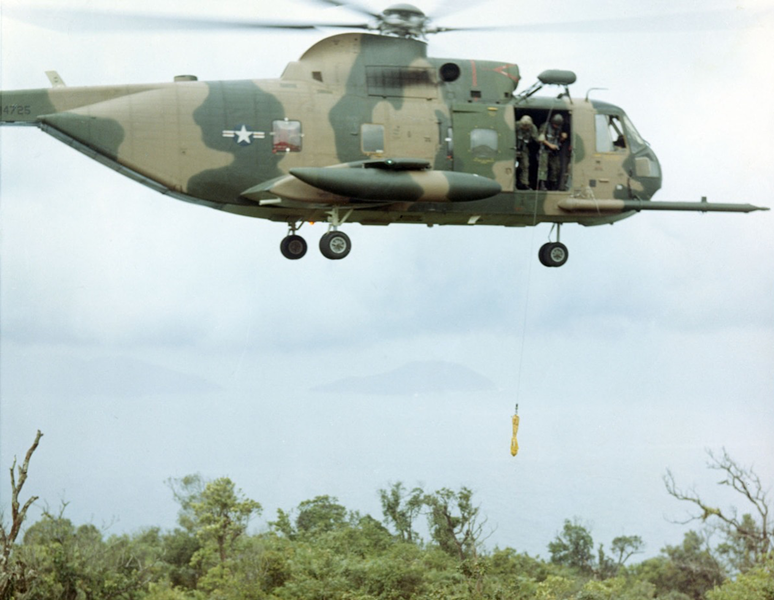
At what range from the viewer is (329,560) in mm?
36719

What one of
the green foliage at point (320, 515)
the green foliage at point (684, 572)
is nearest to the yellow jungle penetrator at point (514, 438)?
the green foliage at point (320, 515)

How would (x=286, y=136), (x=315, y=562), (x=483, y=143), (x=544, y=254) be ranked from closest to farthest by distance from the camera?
(x=286, y=136) → (x=483, y=143) → (x=544, y=254) → (x=315, y=562)

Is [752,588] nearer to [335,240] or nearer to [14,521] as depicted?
[335,240]

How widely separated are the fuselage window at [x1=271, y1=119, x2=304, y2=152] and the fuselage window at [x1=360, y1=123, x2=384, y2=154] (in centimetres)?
110

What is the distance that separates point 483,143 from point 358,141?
2326 mm

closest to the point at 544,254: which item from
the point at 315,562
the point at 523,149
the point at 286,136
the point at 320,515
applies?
the point at 523,149

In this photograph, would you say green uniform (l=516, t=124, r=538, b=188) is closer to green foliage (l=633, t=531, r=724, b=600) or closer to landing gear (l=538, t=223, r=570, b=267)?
landing gear (l=538, t=223, r=570, b=267)

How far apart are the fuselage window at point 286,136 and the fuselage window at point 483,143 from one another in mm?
3141

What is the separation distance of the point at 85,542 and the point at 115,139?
94.8 ft

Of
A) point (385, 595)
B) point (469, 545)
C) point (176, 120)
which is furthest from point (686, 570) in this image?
point (176, 120)

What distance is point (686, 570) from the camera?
191ft

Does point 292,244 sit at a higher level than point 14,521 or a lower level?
higher

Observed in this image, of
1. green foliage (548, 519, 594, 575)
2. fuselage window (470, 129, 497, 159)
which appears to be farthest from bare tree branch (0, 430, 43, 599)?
green foliage (548, 519, 594, 575)

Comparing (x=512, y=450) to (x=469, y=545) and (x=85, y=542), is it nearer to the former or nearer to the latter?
(x=469, y=545)
